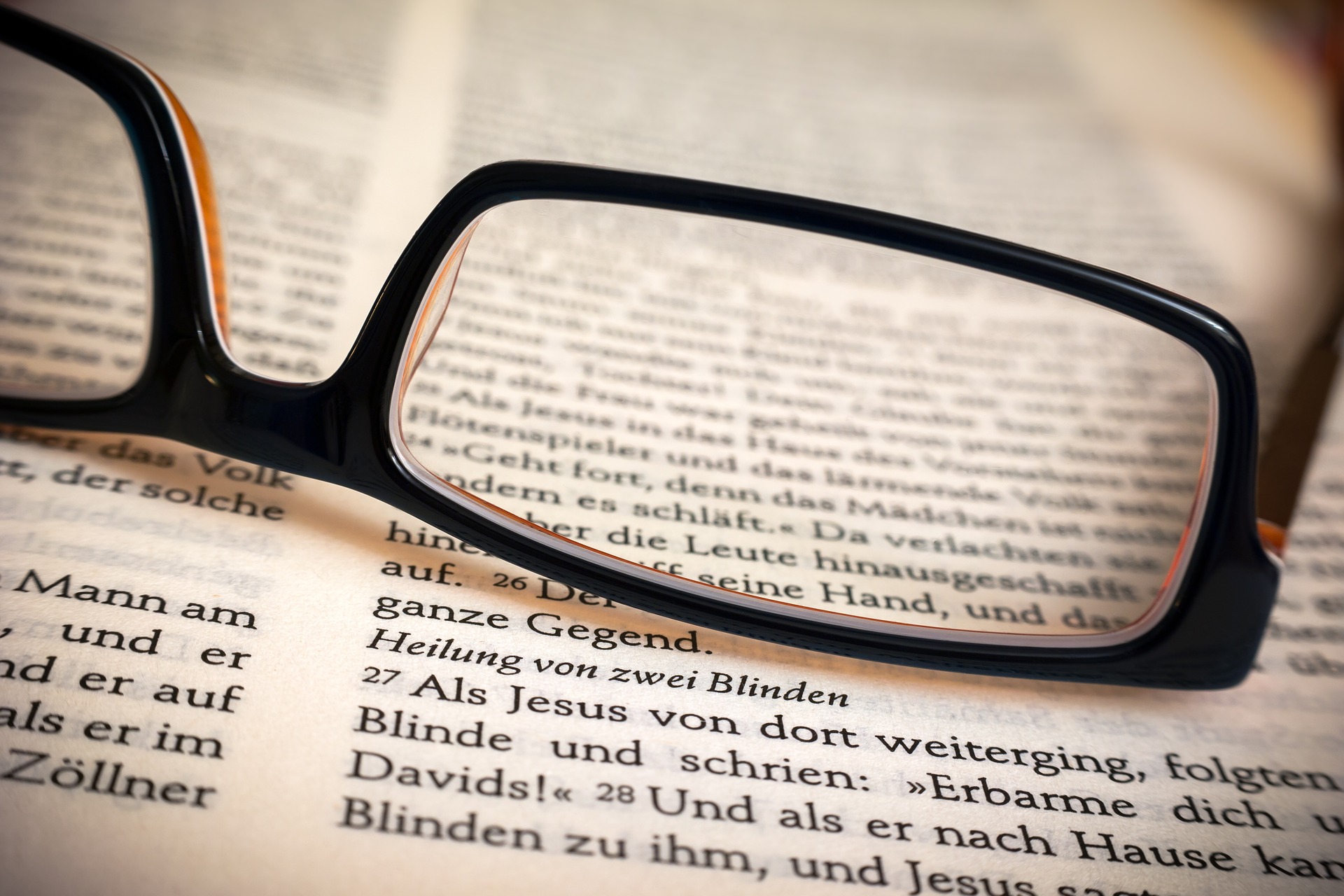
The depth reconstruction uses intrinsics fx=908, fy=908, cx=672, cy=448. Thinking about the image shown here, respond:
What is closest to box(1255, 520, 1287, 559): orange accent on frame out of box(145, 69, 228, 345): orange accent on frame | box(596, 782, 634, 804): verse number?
box(596, 782, 634, 804): verse number

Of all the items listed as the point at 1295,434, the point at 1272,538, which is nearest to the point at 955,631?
the point at 1272,538

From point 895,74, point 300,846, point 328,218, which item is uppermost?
point 895,74

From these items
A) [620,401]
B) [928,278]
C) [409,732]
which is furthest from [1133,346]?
[409,732]

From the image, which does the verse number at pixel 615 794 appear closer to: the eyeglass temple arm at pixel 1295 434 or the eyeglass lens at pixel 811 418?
the eyeglass lens at pixel 811 418

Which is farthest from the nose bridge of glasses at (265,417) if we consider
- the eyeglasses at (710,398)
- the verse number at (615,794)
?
the verse number at (615,794)

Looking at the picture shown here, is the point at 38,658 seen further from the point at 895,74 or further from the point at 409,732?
the point at 895,74
